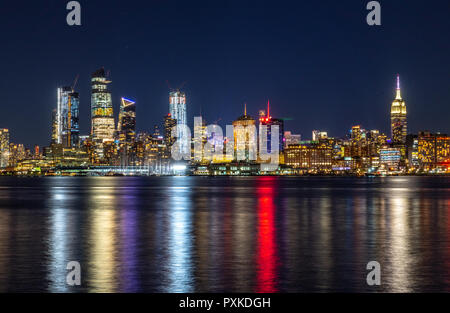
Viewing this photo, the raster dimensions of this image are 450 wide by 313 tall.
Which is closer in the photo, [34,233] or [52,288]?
[52,288]

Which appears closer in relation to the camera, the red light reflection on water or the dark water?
the red light reflection on water

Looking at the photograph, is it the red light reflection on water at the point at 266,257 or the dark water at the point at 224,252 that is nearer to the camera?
the red light reflection on water at the point at 266,257

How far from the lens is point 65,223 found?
38.2 metres

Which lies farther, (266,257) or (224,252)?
(224,252)

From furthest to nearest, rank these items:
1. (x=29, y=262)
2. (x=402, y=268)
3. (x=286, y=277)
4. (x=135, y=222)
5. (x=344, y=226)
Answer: (x=135, y=222)
(x=344, y=226)
(x=29, y=262)
(x=402, y=268)
(x=286, y=277)
